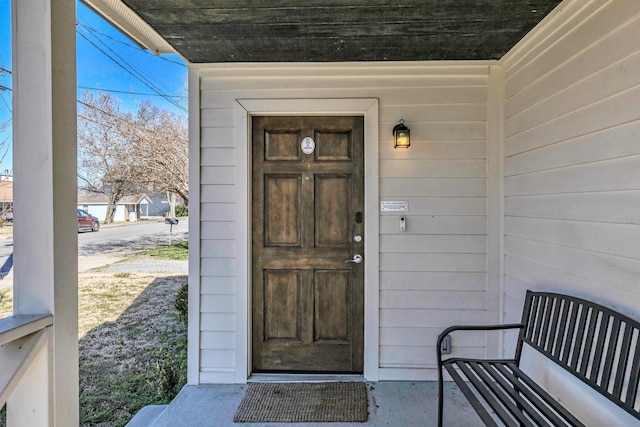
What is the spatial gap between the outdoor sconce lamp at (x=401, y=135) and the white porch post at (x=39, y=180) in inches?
78.3

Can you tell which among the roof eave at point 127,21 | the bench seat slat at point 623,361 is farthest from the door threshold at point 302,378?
the roof eave at point 127,21

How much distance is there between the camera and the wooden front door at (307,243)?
2.66m

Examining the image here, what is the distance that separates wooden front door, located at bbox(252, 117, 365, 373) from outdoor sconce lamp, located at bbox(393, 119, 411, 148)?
0.87 ft

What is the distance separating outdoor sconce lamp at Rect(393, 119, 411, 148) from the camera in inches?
99.0

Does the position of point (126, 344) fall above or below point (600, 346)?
below

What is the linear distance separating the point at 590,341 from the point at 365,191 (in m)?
1.57

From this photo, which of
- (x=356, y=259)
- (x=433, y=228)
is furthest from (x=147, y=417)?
(x=433, y=228)

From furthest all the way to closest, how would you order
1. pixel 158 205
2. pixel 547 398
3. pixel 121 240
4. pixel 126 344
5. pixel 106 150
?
pixel 158 205, pixel 121 240, pixel 106 150, pixel 126 344, pixel 547 398

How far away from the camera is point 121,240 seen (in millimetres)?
4566

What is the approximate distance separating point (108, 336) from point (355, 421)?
2947 millimetres

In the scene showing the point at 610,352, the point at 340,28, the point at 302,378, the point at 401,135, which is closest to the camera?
the point at 610,352

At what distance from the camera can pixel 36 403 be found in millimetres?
1284

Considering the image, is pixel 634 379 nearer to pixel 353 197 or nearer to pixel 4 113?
pixel 353 197

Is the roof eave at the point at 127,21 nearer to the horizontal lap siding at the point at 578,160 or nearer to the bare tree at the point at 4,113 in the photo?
the bare tree at the point at 4,113
